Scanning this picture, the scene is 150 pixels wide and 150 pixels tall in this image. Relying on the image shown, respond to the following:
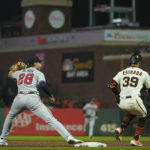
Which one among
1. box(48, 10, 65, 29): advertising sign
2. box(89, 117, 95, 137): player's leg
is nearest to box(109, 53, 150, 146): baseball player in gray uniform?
box(89, 117, 95, 137): player's leg

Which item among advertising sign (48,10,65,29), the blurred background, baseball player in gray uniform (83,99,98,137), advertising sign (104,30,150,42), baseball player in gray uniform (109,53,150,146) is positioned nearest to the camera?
baseball player in gray uniform (109,53,150,146)

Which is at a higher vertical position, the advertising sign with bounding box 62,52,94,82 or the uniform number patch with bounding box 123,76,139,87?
the advertising sign with bounding box 62,52,94,82

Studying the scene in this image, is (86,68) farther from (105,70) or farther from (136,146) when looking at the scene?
(136,146)

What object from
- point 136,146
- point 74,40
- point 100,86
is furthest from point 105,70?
point 136,146

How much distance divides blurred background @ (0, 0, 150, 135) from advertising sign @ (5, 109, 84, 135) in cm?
882

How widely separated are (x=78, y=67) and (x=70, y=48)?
1.93 meters

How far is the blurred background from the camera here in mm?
48625

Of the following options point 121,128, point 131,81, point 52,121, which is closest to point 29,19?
point 121,128

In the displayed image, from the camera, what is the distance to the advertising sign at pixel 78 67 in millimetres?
50875

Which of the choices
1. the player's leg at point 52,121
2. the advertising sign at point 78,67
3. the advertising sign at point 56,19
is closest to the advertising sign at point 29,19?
the advertising sign at point 56,19

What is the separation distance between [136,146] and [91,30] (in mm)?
35567

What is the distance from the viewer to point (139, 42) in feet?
165

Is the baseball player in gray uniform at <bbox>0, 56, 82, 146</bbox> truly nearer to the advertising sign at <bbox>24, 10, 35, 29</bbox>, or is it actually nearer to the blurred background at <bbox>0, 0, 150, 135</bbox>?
the blurred background at <bbox>0, 0, 150, 135</bbox>

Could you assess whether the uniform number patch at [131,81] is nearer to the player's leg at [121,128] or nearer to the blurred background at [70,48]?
the player's leg at [121,128]
